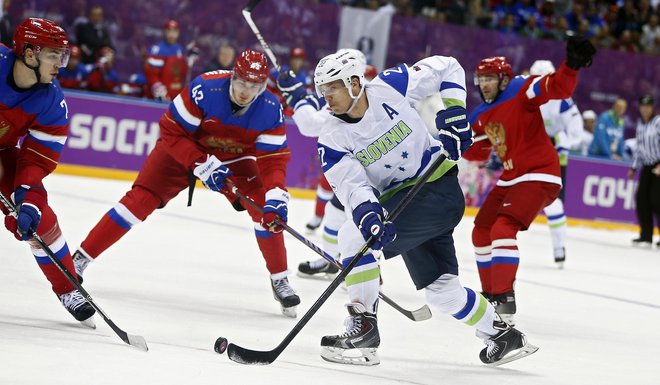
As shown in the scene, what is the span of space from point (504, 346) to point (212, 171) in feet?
4.73

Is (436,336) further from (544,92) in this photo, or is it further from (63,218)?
(63,218)

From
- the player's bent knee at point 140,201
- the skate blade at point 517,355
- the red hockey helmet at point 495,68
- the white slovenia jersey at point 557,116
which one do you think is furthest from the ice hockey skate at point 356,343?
the white slovenia jersey at point 557,116

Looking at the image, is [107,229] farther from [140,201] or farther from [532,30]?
[532,30]

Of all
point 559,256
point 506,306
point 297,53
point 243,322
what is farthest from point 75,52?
point 506,306

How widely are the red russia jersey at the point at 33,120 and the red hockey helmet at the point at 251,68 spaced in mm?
819

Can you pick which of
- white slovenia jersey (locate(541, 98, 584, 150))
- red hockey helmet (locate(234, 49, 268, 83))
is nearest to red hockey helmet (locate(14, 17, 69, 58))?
red hockey helmet (locate(234, 49, 268, 83))

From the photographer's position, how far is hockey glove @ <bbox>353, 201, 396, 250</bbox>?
133 inches

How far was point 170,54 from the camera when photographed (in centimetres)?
941

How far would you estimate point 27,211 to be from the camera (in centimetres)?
349

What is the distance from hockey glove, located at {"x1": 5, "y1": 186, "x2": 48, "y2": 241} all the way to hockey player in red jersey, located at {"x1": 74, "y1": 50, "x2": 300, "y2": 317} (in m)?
0.86

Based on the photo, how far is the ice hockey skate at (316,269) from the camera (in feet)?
18.5

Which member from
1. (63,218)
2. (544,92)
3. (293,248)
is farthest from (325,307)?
(63,218)

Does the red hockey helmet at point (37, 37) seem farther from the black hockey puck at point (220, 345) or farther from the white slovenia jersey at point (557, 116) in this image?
the white slovenia jersey at point (557, 116)

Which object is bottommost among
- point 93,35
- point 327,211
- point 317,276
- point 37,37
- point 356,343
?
point 317,276
